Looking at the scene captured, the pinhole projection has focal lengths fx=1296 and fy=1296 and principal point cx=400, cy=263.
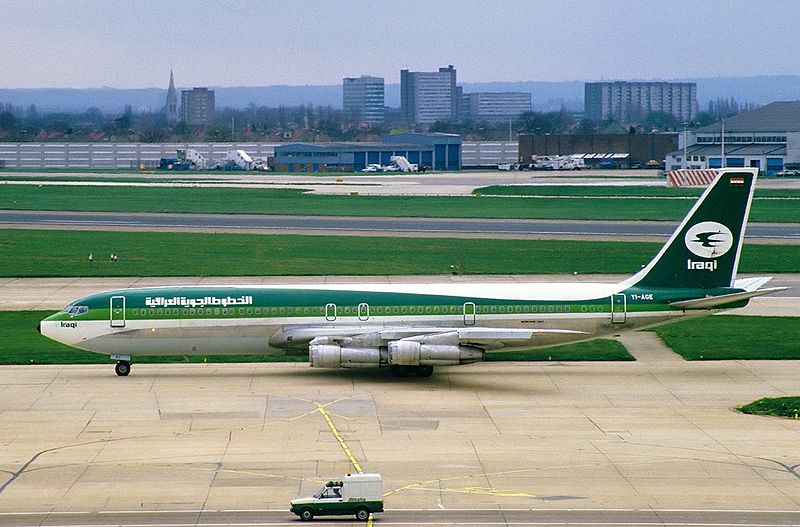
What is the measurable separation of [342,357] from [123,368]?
8893 mm

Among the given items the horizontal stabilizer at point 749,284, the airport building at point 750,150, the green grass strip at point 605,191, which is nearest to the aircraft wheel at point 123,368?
the horizontal stabilizer at point 749,284

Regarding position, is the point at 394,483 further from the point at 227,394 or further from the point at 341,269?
the point at 341,269

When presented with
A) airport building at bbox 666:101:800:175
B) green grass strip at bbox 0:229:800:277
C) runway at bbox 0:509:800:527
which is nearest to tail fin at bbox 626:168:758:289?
runway at bbox 0:509:800:527

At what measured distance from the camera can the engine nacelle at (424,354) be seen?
156ft

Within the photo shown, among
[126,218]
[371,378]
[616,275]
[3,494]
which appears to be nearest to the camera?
[3,494]

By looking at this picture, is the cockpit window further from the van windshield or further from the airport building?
the airport building

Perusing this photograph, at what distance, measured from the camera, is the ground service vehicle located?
1163 inches

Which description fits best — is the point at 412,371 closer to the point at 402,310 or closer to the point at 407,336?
the point at 407,336

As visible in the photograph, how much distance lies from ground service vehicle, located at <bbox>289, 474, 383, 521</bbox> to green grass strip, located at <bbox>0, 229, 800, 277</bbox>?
4711 cm

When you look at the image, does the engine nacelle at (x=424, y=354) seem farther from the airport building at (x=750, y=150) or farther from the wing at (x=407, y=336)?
the airport building at (x=750, y=150)

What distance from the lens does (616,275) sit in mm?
75562

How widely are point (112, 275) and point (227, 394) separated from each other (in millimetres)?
33614

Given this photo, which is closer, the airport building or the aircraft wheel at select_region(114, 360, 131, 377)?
the aircraft wheel at select_region(114, 360, 131, 377)

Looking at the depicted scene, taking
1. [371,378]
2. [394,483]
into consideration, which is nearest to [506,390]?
[371,378]
